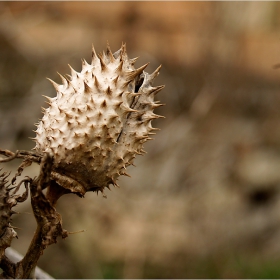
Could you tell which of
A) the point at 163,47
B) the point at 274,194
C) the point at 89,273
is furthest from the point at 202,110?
the point at 89,273

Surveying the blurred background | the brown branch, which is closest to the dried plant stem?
the brown branch

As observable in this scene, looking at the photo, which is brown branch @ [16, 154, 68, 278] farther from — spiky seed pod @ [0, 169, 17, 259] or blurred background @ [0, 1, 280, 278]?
blurred background @ [0, 1, 280, 278]

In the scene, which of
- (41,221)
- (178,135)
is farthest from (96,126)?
(178,135)

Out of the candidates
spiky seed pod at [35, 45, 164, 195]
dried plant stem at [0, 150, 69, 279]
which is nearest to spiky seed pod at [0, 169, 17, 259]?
dried plant stem at [0, 150, 69, 279]

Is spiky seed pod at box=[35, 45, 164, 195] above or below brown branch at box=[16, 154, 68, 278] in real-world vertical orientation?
above

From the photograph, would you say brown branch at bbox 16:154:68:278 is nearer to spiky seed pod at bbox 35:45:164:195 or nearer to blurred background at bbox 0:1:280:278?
spiky seed pod at bbox 35:45:164:195

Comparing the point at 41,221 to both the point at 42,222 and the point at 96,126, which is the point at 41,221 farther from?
the point at 96,126

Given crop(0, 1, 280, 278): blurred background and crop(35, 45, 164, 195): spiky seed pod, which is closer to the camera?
crop(35, 45, 164, 195): spiky seed pod
